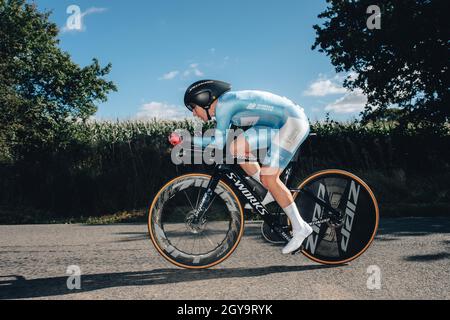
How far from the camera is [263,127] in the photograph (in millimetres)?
4023

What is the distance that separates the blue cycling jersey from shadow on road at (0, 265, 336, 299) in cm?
111

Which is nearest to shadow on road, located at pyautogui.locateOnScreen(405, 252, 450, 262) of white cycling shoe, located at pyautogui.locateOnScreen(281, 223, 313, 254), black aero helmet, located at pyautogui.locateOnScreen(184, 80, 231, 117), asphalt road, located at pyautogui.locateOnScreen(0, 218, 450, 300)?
asphalt road, located at pyautogui.locateOnScreen(0, 218, 450, 300)

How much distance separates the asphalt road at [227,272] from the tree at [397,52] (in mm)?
11886

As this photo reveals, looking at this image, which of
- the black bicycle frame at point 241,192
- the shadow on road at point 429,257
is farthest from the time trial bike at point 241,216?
the shadow on road at point 429,257

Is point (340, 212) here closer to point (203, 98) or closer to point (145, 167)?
point (203, 98)

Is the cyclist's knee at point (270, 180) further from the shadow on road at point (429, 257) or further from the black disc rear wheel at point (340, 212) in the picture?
the shadow on road at point (429, 257)

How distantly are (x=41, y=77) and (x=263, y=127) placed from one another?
19024mm

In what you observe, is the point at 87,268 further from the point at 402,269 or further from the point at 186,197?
the point at 402,269

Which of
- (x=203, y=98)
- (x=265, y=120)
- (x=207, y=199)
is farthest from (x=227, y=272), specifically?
Answer: (x=203, y=98)

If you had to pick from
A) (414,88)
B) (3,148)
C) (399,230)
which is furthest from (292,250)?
(414,88)

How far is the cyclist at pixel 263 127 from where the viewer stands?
3.80 meters

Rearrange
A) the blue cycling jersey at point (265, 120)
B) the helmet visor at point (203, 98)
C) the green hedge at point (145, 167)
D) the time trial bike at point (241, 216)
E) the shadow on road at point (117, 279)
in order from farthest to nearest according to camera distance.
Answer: the green hedge at point (145, 167)
the time trial bike at point (241, 216)
the helmet visor at point (203, 98)
the blue cycling jersey at point (265, 120)
the shadow on road at point (117, 279)

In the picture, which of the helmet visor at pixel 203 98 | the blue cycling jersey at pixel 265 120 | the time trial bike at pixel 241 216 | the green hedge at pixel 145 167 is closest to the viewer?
the blue cycling jersey at pixel 265 120
